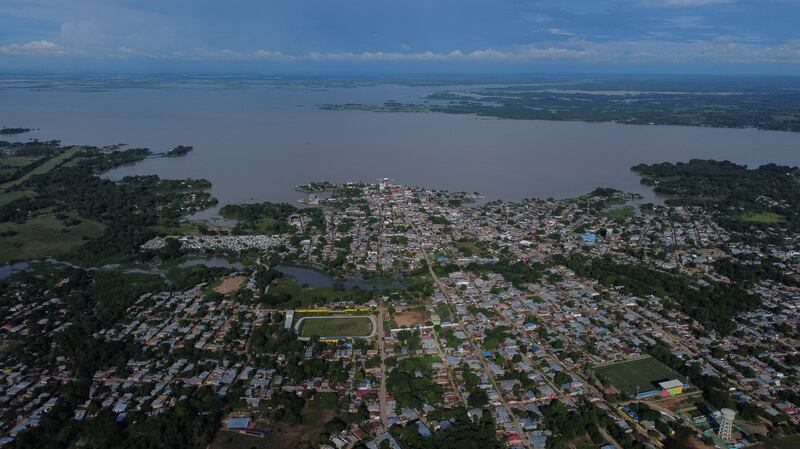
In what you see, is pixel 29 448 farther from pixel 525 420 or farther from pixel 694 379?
pixel 694 379

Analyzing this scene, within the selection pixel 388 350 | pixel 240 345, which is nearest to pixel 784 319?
pixel 388 350

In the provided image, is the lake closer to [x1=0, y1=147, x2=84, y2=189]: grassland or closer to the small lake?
[x1=0, y1=147, x2=84, y2=189]: grassland

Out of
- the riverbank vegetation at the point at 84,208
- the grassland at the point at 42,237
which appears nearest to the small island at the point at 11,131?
the riverbank vegetation at the point at 84,208

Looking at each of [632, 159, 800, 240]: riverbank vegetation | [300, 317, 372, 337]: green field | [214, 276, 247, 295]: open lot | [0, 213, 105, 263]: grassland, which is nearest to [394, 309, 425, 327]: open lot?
[300, 317, 372, 337]: green field

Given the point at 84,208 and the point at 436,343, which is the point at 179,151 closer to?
the point at 84,208

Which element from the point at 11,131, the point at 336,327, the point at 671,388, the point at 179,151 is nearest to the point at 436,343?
the point at 336,327

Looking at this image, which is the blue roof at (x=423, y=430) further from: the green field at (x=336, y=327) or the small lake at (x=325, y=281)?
the small lake at (x=325, y=281)
